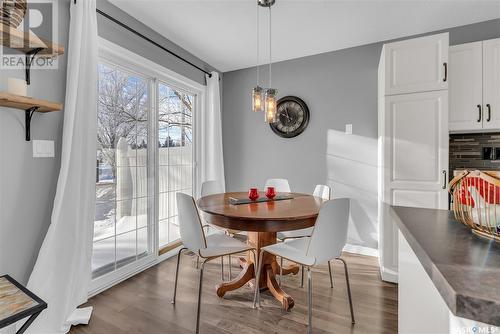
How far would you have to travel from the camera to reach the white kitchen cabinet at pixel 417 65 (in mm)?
2230

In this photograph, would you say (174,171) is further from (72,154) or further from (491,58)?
(491,58)

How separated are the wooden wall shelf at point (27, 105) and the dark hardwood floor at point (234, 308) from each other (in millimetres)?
1422

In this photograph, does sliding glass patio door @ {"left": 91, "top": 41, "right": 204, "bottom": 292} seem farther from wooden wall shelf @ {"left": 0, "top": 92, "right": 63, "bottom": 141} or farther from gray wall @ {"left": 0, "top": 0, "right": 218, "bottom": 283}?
wooden wall shelf @ {"left": 0, "top": 92, "right": 63, "bottom": 141}

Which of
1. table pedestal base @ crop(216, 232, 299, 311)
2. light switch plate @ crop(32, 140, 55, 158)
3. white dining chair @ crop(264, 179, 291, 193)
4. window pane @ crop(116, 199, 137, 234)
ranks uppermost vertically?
light switch plate @ crop(32, 140, 55, 158)

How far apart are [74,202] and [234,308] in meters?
1.44

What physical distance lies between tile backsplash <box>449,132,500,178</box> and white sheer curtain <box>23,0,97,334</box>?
11.1 ft

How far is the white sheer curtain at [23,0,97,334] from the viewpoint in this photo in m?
1.69

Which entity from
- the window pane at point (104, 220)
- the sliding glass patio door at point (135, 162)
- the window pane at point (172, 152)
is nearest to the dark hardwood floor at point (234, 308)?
the sliding glass patio door at point (135, 162)

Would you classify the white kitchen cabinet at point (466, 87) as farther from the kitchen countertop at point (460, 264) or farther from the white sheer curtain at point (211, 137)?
the white sheer curtain at point (211, 137)

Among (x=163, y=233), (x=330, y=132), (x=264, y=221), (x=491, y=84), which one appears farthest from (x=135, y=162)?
(x=491, y=84)

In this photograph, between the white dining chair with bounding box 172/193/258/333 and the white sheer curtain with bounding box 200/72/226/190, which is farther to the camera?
the white sheer curtain with bounding box 200/72/226/190

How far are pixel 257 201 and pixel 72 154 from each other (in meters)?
1.49

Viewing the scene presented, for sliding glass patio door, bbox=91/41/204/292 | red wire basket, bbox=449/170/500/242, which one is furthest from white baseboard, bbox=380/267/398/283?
sliding glass patio door, bbox=91/41/204/292

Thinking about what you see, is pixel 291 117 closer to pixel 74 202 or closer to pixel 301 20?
pixel 301 20
